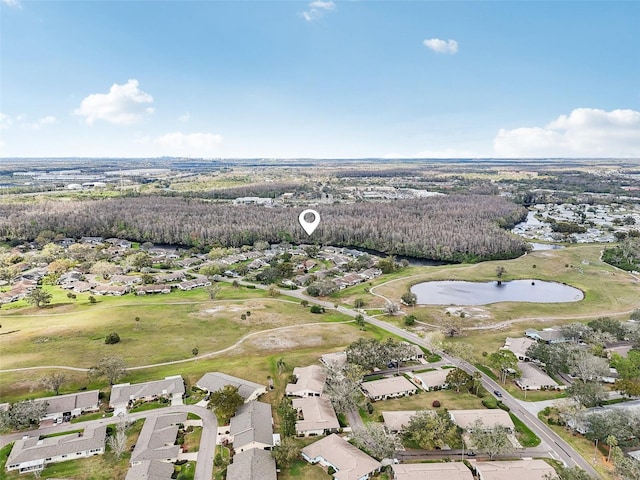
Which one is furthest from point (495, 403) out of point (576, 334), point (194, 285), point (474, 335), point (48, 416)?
point (194, 285)

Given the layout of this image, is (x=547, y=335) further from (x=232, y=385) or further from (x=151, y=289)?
(x=151, y=289)

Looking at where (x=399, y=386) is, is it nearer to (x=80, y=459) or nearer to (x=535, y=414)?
(x=535, y=414)

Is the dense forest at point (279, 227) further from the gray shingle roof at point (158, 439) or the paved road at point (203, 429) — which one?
the gray shingle roof at point (158, 439)

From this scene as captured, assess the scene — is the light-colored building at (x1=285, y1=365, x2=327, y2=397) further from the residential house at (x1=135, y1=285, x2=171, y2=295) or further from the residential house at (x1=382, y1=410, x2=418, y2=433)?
the residential house at (x1=135, y1=285, x2=171, y2=295)

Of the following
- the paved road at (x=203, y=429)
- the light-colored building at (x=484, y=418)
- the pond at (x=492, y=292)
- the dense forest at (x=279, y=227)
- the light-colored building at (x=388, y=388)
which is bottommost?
the pond at (x=492, y=292)

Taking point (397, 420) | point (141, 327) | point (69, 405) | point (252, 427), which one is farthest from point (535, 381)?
point (141, 327)

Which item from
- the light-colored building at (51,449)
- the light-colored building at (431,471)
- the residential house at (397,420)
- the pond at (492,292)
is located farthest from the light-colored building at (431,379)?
the light-colored building at (51,449)
